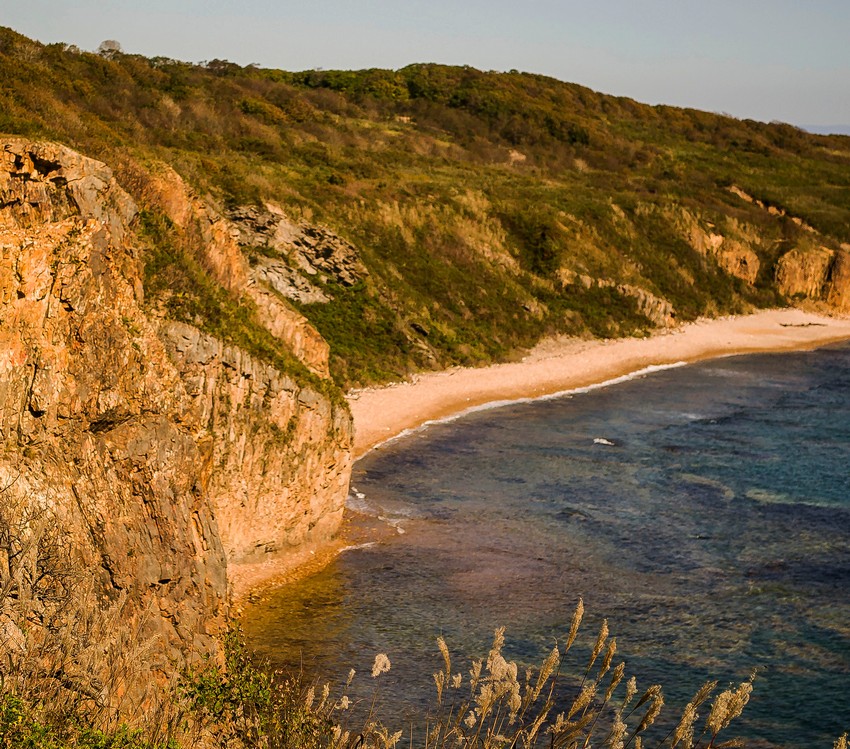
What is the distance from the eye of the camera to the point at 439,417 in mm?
42375

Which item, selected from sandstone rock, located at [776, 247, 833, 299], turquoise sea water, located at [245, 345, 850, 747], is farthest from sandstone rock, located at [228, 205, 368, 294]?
sandstone rock, located at [776, 247, 833, 299]

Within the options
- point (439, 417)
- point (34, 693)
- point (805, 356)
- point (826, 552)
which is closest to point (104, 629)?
point (34, 693)

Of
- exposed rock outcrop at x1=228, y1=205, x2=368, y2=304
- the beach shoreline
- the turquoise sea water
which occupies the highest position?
exposed rock outcrop at x1=228, y1=205, x2=368, y2=304

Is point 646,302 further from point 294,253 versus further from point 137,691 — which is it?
point 137,691

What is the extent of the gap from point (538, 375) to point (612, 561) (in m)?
26.4

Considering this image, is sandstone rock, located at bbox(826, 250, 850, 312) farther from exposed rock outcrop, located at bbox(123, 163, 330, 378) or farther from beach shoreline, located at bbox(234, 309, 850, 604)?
exposed rock outcrop, located at bbox(123, 163, 330, 378)

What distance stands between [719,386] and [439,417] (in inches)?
752

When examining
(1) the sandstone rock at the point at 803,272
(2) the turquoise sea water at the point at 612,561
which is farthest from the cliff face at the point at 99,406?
(1) the sandstone rock at the point at 803,272

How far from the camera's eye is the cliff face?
1445 cm

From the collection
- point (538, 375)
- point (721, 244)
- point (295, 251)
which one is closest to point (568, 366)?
point (538, 375)

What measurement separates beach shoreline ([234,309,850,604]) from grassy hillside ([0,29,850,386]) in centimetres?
165

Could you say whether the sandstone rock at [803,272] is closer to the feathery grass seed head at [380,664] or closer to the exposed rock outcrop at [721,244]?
the exposed rock outcrop at [721,244]

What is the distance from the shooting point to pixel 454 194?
67.6m

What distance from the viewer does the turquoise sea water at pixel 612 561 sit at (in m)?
19.8
